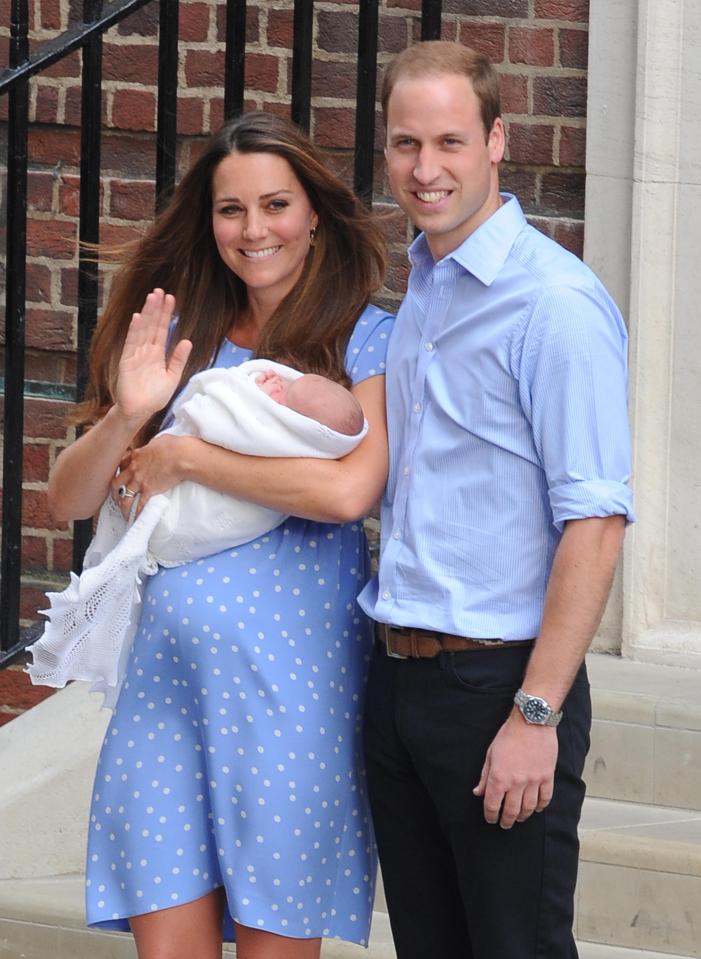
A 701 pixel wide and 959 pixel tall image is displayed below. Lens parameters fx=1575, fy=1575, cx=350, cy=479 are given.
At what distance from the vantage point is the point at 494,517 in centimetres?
227

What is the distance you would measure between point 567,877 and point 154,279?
125 cm

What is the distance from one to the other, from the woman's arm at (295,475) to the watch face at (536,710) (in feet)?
1.37

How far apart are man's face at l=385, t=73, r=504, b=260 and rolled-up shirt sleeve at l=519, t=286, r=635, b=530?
8.2 inches

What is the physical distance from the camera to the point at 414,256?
248cm

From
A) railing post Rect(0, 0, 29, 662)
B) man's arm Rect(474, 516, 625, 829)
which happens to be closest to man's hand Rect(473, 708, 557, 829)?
man's arm Rect(474, 516, 625, 829)

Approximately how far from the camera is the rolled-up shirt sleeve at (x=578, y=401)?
217 centimetres

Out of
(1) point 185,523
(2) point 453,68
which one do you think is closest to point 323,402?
(1) point 185,523

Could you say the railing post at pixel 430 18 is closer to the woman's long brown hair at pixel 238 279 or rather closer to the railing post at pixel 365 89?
the railing post at pixel 365 89

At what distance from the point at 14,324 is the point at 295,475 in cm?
113

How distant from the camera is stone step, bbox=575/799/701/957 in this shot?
3.02 m

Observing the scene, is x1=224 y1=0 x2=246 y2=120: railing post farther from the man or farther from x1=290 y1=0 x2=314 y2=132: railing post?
the man

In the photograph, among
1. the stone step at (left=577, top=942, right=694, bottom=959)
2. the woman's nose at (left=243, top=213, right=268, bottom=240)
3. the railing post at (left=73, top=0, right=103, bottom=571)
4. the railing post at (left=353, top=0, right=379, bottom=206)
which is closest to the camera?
the woman's nose at (left=243, top=213, right=268, bottom=240)

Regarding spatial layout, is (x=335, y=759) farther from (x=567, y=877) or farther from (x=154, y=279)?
(x=154, y=279)

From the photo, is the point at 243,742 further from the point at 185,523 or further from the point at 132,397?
the point at 132,397
